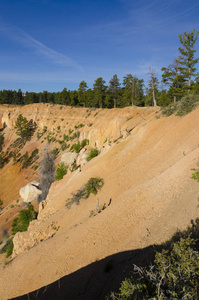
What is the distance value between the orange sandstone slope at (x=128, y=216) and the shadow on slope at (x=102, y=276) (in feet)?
1.31

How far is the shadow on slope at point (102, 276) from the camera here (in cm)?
652

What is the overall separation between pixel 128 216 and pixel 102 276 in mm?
3670

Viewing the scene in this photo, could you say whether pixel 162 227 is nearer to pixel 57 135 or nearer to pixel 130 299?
pixel 130 299

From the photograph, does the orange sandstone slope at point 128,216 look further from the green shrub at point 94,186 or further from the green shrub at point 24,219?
the green shrub at point 24,219

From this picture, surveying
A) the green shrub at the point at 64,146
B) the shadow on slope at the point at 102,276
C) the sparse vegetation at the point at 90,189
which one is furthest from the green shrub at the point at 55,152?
the shadow on slope at the point at 102,276

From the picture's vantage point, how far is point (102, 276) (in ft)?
24.8

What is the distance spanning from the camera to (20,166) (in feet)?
168

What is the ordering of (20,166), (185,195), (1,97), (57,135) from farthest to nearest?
(1,97)
(57,135)
(20,166)
(185,195)

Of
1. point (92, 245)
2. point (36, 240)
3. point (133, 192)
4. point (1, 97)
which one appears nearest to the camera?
point (92, 245)

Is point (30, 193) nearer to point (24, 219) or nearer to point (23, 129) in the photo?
point (24, 219)

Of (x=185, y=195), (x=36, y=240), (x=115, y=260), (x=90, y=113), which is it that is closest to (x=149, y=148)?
(x=185, y=195)

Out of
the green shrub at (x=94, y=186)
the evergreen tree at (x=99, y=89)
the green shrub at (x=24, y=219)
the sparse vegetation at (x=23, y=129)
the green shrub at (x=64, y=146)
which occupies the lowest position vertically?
the green shrub at (x=24, y=219)

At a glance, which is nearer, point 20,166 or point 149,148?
point 149,148

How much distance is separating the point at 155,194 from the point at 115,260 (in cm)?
445
